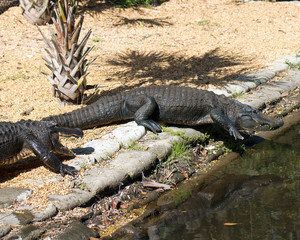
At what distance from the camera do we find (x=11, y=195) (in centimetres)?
371

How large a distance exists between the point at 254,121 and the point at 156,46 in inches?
190

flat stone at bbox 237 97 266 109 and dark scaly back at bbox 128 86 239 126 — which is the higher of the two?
dark scaly back at bbox 128 86 239 126

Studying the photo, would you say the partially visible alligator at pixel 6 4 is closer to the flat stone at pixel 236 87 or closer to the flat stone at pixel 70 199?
the flat stone at pixel 236 87

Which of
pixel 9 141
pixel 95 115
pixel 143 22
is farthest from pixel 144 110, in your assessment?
pixel 143 22

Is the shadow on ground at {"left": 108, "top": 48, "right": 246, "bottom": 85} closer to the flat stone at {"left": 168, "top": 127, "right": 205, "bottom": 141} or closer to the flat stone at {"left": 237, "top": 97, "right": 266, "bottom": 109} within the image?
the flat stone at {"left": 237, "top": 97, "right": 266, "bottom": 109}

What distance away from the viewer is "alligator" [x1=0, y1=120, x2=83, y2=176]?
4.17 metres

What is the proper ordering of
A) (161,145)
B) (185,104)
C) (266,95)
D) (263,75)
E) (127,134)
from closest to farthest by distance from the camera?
(161,145)
(127,134)
(185,104)
(266,95)
(263,75)

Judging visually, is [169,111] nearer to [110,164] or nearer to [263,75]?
[110,164]

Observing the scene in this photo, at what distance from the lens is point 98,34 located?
10.2 metres

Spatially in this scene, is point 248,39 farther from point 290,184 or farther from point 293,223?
point 293,223

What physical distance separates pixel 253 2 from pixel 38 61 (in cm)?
802

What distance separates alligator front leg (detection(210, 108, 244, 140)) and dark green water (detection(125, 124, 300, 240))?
386 mm

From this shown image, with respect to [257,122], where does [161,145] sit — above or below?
above

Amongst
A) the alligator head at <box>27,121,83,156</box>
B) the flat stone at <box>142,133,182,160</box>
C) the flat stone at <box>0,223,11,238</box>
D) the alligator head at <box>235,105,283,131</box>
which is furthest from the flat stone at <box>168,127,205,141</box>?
the flat stone at <box>0,223,11,238</box>
